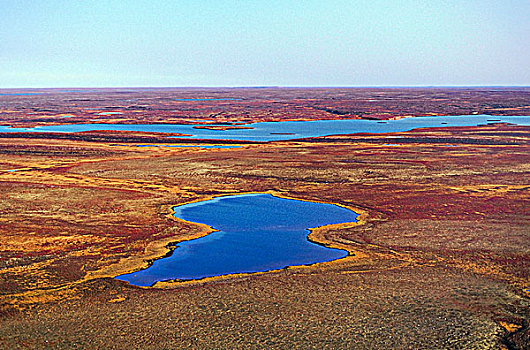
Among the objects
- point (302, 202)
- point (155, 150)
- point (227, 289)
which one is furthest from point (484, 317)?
point (155, 150)

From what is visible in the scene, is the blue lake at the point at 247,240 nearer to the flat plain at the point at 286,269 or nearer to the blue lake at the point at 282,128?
the flat plain at the point at 286,269

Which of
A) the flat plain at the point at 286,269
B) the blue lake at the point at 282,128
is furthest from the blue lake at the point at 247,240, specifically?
the blue lake at the point at 282,128

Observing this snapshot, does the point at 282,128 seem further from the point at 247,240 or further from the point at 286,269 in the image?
the point at 286,269

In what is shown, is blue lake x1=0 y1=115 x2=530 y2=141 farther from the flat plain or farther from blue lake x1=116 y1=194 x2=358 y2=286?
blue lake x1=116 y1=194 x2=358 y2=286

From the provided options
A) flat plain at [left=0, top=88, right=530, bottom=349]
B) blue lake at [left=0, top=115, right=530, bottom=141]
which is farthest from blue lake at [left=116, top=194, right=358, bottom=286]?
blue lake at [left=0, top=115, right=530, bottom=141]

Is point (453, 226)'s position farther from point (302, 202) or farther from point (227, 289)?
point (227, 289)
